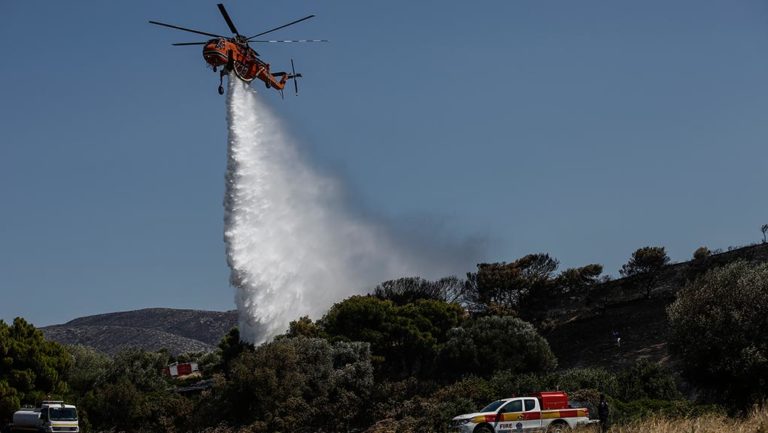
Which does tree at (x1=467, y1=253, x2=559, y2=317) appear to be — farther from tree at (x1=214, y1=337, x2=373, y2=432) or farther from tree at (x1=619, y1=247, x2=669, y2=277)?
tree at (x1=214, y1=337, x2=373, y2=432)

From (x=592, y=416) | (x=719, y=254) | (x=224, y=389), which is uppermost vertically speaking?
(x=719, y=254)

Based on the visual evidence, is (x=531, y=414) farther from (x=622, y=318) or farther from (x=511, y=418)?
(x=622, y=318)

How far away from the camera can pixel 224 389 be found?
51.3 m

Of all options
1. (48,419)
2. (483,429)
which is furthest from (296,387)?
(483,429)

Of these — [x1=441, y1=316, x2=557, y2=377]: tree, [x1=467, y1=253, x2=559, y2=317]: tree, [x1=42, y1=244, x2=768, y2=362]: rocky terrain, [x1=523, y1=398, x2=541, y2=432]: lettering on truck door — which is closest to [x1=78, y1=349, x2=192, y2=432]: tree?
[x1=441, y1=316, x2=557, y2=377]: tree

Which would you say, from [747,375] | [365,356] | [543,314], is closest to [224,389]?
[365,356]

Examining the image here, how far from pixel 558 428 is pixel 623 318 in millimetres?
47334

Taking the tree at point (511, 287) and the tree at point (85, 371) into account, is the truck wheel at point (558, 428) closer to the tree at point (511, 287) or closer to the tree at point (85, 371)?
the tree at point (85, 371)

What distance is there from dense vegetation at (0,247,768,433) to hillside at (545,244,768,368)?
5.57ft

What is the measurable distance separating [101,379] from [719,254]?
5245 centimetres

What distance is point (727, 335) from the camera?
119 ft

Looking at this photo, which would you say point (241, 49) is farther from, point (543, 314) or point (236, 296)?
point (543, 314)

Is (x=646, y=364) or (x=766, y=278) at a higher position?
(x=766, y=278)

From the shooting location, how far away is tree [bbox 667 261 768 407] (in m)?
35.5
